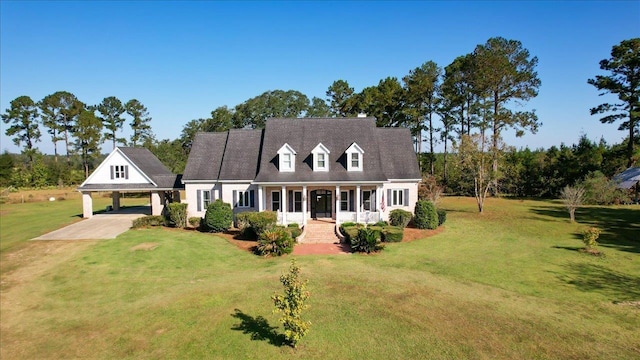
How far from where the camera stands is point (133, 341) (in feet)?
37.6

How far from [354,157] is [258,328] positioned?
19.3 meters

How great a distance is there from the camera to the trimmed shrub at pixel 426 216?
90.4 feet

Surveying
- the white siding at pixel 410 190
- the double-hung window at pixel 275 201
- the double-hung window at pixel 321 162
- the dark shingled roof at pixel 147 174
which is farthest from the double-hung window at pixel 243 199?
the white siding at pixel 410 190

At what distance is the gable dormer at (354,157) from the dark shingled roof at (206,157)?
1135cm

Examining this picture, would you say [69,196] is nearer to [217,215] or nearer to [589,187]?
[217,215]

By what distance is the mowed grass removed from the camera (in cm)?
1078

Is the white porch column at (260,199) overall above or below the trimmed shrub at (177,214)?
above

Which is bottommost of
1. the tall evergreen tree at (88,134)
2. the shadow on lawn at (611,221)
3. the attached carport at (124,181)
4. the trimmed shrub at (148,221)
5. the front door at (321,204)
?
the shadow on lawn at (611,221)

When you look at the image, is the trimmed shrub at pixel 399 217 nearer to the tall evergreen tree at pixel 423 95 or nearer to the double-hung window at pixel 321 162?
the double-hung window at pixel 321 162

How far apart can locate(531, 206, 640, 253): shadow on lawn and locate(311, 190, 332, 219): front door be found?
59.2 feet

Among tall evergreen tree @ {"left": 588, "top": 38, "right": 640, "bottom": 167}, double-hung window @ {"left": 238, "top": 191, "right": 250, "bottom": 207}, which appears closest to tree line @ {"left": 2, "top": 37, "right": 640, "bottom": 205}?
tall evergreen tree @ {"left": 588, "top": 38, "right": 640, "bottom": 167}

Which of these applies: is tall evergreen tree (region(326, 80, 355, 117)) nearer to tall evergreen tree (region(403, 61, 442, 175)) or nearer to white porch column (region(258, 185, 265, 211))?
tall evergreen tree (region(403, 61, 442, 175))

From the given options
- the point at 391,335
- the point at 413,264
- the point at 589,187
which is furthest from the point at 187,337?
the point at 589,187

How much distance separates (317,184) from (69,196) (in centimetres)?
4364
